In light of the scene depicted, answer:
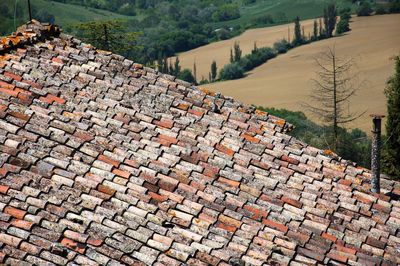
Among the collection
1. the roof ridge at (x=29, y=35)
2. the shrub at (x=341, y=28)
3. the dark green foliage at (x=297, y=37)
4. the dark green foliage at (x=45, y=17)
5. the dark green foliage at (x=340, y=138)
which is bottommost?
the dark green foliage at (x=297, y=37)

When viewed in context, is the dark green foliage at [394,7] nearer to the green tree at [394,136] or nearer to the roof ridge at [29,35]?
the green tree at [394,136]

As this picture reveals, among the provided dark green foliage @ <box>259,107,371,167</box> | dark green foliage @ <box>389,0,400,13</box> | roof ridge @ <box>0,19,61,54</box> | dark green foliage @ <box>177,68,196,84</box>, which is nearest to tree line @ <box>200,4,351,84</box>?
dark green foliage @ <box>177,68,196,84</box>

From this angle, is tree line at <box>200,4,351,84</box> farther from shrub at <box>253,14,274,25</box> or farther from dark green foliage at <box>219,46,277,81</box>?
shrub at <box>253,14,274,25</box>

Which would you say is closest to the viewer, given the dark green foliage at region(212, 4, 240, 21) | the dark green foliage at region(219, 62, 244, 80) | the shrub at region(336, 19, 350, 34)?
the dark green foliage at region(219, 62, 244, 80)

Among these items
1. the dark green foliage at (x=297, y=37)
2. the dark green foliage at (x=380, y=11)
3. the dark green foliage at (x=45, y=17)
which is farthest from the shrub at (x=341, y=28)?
the dark green foliage at (x=45, y=17)

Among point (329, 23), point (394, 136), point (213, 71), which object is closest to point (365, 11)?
point (329, 23)

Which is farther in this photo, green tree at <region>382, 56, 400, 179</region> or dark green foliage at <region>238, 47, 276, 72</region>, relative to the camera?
dark green foliage at <region>238, 47, 276, 72</region>
